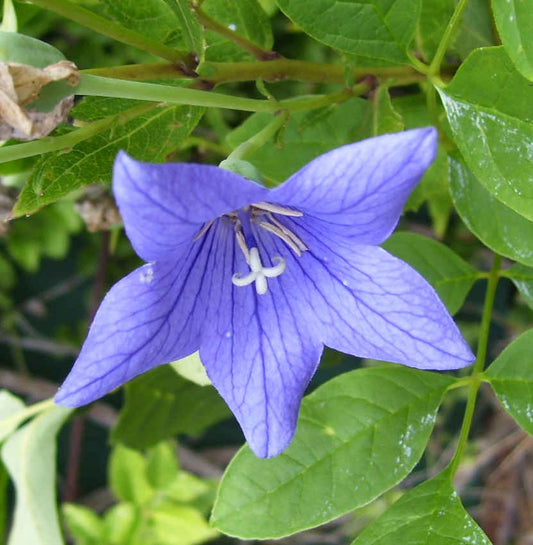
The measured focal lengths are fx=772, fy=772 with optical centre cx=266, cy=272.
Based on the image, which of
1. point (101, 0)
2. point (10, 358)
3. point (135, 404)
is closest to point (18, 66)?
point (101, 0)

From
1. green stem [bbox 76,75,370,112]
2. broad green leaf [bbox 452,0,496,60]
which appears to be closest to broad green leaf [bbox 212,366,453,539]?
green stem [bbox 76,75,370,112]

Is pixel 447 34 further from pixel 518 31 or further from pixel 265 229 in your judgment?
pixel 265 229

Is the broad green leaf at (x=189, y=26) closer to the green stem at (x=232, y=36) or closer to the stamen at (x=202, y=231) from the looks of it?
the green stem at (x=232, y=36)

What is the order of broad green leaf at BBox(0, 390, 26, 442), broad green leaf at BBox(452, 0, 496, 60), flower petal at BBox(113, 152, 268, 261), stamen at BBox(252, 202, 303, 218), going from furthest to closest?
broad green leaf at BBox(0, 390, 26, 442) → broad green leaf at BBox(452, 0, 496, 60) → stamen at BBox(252, 202, 303, 218) → flower petal at BBox(113, 152, 268, 261)

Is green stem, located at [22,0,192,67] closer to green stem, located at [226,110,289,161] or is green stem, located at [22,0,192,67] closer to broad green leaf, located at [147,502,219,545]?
green stem, located at [226,110,289,161]

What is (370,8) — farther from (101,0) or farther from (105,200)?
(105,200)

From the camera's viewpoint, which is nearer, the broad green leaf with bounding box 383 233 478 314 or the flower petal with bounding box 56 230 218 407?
the flower petal with bounding box 56 230 218 407

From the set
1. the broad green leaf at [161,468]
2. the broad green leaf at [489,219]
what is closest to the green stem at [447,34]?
the broad green leaf at [489,219]
